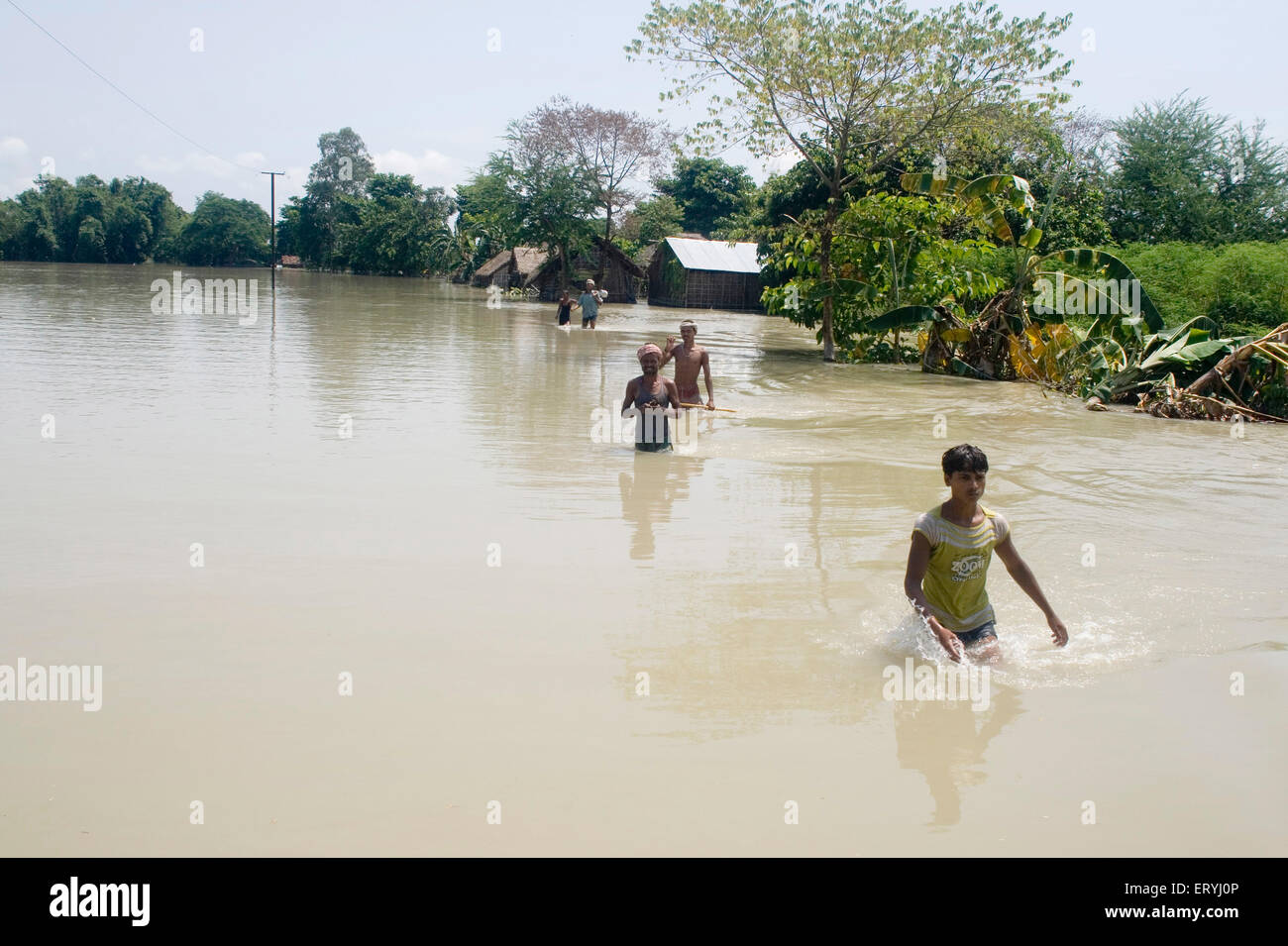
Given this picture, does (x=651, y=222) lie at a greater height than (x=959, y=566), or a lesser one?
greater

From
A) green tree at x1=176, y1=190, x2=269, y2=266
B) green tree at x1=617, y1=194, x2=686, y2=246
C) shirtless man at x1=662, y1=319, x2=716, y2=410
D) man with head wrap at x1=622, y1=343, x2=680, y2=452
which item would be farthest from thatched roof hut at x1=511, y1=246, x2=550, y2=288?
green tree at x1=176, y1=190, x2=269, y2=266

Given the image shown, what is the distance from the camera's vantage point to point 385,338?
24.4 metres

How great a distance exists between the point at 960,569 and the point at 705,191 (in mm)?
63791

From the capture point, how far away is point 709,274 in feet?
149

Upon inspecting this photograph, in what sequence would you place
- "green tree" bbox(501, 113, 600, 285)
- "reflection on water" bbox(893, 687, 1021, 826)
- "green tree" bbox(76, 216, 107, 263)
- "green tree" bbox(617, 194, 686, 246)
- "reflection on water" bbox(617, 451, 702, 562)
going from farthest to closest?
"green tree" bbox(76, 216, 107, 263)
"green tree" bbox(617, 194, 686, 246)
"green tree" bbox(501, 113, 600, 285)
"reflection on water" bbox(617, 451, 702, 562)
"reflection on water" bbox(893, 687, 1021, 826)

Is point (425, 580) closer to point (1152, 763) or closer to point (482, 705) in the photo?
point (482, 705)

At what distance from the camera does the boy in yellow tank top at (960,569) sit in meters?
5.14

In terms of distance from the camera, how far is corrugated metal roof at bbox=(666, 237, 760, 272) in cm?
4475

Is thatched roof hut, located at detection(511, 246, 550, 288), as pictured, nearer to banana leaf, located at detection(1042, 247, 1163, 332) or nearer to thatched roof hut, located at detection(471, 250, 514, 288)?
thatched roof hut, located at detection(471, 250, 514, 288)

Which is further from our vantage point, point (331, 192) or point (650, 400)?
point (331, 192)

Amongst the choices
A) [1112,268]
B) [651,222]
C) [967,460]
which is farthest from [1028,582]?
[651,222]

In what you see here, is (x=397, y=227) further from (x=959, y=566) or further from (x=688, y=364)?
(x=959, y=566)
